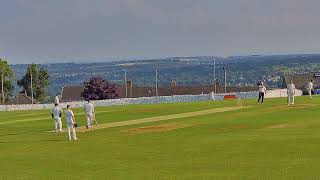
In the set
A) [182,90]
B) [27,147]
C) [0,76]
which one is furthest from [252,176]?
[182,90]

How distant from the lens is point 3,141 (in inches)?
1329

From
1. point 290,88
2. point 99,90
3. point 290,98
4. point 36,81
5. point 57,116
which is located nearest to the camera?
point 57,116

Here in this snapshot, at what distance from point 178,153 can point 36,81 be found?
474ft

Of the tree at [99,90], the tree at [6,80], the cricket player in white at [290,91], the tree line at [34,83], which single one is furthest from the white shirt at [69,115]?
the tree line at [34,83]

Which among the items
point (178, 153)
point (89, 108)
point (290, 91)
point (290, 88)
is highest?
point (290, 88)

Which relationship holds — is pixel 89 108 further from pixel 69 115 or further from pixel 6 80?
pixel 6 80

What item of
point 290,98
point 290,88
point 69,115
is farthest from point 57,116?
point 290,98

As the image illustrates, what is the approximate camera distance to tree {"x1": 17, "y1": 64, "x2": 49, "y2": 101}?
536 ft

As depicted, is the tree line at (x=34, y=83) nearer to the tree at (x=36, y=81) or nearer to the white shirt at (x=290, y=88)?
the tree at (x=36, y=81)

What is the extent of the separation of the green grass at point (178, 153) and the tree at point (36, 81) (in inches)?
4980

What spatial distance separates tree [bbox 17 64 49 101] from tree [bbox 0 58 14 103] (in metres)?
11.9

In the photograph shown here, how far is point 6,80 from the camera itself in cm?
14775

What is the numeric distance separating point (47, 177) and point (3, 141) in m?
14.5

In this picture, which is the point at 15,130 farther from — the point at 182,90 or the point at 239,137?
the point at 182,90
